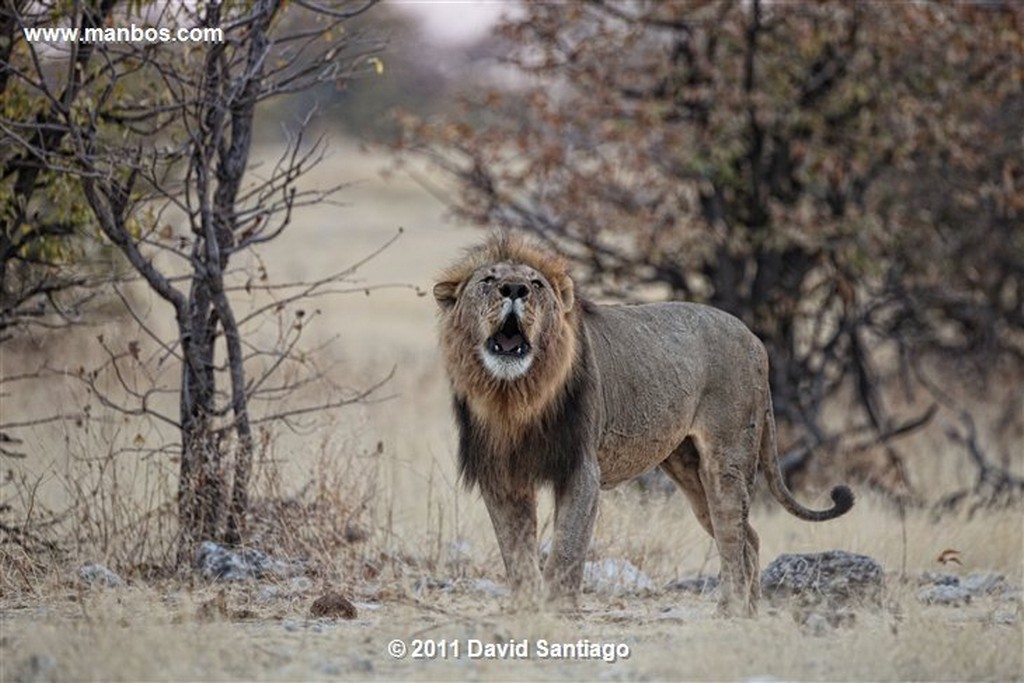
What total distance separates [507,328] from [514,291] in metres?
0.21

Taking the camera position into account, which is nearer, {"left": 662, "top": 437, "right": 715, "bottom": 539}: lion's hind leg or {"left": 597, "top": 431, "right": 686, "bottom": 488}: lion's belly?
{"left": 597, "top": 431, "right": 686, "bottom": 488}: lion's belly

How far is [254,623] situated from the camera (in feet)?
23.2

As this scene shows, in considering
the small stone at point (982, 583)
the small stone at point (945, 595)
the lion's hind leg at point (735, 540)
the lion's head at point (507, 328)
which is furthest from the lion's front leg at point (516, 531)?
the small stone at point (982, 583)

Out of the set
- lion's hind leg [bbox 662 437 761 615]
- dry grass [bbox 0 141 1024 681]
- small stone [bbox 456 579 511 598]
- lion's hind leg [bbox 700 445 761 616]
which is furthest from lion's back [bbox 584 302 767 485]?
small stone [bbox 456 579 511 598]

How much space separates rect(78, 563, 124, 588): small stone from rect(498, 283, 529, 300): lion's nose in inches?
96.9

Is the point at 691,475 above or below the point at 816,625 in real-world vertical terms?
above

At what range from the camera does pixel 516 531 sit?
7.48 meters

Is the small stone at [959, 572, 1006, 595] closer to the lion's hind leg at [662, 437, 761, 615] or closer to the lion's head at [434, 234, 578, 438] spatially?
the lion's hind leg at [662, 437, 761, 615]

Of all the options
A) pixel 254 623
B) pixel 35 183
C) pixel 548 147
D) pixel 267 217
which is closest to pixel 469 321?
pixel 254 623

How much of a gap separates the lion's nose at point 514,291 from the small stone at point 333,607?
1.57m

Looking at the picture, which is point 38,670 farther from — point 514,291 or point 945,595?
point 945,595

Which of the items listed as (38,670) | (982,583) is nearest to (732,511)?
(982,583)

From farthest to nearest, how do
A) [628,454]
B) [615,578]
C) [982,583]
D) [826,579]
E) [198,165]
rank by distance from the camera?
[982,583], [615,578], [198,165], [826,579], [628,454]

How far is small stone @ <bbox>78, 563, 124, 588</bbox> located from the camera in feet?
26.0
